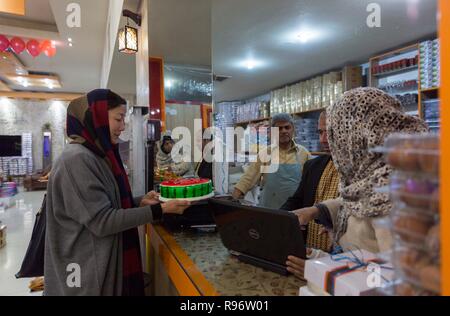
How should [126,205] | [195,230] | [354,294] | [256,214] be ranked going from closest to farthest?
[354,294], [256,214], [126,205], [195,230]

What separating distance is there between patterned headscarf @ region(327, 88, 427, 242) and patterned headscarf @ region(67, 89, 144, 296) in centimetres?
94

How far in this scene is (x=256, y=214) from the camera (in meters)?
1.03

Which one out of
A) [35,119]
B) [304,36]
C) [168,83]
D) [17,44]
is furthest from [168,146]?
[35,119]

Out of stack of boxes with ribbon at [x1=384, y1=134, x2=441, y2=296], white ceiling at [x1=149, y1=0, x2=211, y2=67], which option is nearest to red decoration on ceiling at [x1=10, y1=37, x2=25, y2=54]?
white ceiling at [x1=149, y1=0, x2=211, y2=67]

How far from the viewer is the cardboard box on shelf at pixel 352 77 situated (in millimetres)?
3354

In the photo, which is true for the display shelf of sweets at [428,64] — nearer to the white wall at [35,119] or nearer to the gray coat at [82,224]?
the gray coat at [82,224]

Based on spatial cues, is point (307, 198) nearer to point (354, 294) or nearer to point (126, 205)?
point (126, 205)

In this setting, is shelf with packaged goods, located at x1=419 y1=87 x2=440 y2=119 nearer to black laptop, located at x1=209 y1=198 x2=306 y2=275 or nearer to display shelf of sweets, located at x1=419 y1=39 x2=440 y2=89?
display shelf of sweets, located at x1=419 y1=39 x2=440 y2=89

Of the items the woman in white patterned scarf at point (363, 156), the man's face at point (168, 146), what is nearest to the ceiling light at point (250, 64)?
the man's face at point (168, 146)

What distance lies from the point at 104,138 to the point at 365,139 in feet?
3.59

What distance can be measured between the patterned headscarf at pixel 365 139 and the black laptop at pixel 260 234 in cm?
28

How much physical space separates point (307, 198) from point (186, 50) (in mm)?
1730

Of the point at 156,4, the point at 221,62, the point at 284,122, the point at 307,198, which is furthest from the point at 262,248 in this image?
the point at 221,62
